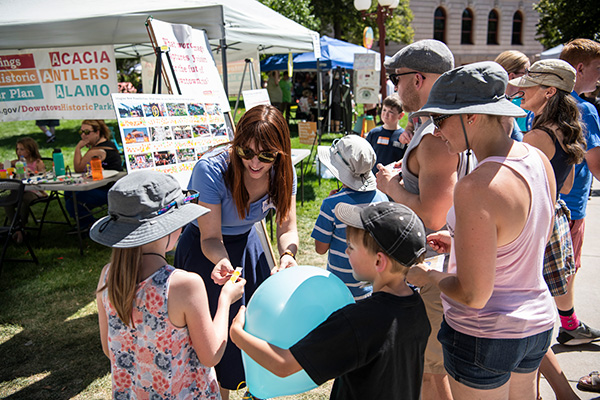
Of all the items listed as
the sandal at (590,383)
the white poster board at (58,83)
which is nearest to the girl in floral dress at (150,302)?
the sandal at (590,383)

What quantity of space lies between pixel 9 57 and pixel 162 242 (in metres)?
5.59

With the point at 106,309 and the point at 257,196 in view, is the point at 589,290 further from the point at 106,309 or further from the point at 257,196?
the point at 106,309

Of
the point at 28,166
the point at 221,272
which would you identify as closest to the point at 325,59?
the point at 28,166

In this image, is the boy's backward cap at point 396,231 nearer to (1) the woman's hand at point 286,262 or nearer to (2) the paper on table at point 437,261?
(2) the paper on table at point 437,261

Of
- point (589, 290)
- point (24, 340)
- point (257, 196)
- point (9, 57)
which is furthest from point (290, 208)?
point (9, 57)

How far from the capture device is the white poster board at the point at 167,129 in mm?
3629

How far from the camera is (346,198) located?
2.56 m

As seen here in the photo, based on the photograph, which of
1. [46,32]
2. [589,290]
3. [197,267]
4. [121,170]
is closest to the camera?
[197,267]

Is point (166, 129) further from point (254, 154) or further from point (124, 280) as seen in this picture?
point (124, 280)

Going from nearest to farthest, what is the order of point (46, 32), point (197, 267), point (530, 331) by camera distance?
point (530, 331)
point (197, 267)
point (46, 32)

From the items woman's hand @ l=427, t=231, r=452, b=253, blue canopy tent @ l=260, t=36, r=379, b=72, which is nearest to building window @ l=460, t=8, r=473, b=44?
blue canopy tent @ l=260, t=36, r=379, b=72

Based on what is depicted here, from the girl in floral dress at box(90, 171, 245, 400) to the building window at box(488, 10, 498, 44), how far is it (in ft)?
155

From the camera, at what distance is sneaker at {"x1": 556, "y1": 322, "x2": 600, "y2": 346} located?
3.31 metres

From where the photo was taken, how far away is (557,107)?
2.52 m
